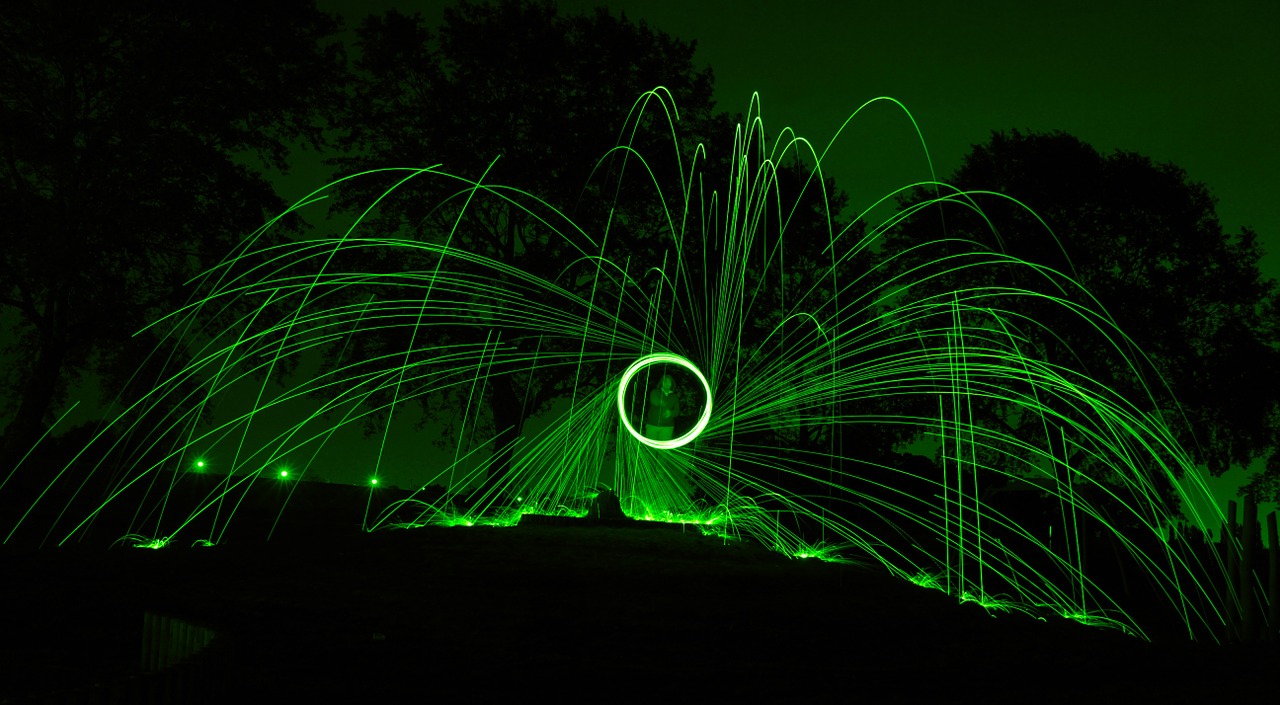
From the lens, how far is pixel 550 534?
14.7 meters

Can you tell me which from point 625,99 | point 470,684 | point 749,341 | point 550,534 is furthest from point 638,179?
point 470,684

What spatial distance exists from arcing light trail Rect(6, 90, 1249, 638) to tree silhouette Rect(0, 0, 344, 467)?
1.14 meters

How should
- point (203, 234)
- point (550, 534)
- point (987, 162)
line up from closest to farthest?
point (550, 534) → point (203, 234) → point (987, 162)

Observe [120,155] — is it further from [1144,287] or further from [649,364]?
[1144,287]

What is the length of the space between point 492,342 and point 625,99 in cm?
669

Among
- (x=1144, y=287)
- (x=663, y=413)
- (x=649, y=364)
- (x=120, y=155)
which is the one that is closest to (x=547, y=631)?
(x=649, y=364)

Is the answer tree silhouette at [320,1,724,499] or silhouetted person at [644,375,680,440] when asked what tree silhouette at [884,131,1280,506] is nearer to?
tree silhouette at [320,1,724,499]

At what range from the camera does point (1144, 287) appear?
31188 millimetres

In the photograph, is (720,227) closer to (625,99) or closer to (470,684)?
(625,99)

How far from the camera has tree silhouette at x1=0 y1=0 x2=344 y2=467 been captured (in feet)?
68.1

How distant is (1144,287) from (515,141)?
1687 centimetres

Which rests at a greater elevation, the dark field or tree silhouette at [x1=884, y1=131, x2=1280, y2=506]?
tree silhouette at [x1=884, y1=131, x2=1280, y2=506]

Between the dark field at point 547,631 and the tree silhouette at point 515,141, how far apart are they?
47.8 feet

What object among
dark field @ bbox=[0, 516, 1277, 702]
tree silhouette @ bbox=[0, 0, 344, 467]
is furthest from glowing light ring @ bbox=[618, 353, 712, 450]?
tree silhouette @ bbox=[0, 0, 344, 467]
